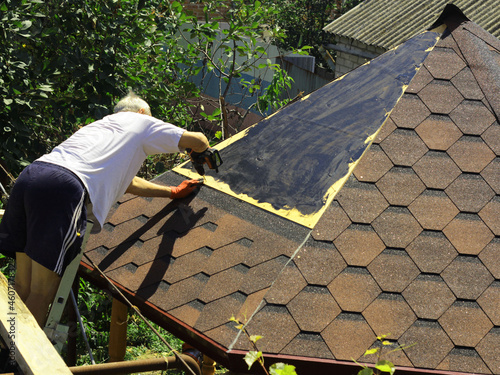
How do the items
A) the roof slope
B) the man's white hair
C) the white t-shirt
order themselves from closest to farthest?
the roof slope, the white t-shirt, the man's white hair

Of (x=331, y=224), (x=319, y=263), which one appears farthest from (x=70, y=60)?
(x=319, y=263)

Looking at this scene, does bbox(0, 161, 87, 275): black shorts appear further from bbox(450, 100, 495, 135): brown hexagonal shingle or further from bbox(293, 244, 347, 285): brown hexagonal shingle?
bbox(450, 100, 495, 135): brown hexagonal shingle

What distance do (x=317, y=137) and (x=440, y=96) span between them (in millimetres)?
801

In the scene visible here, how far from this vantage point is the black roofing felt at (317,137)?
143 inches

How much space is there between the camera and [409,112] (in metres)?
3.74

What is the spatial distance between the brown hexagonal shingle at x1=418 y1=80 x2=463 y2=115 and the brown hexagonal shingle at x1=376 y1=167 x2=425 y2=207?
21.0 inches

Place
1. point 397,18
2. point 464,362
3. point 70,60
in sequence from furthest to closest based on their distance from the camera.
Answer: point 397,18 < point 70,60 < point 464,362

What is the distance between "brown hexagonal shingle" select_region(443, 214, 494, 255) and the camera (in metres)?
3.11

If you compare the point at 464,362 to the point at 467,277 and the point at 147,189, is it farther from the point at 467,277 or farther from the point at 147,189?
the point at 147,189

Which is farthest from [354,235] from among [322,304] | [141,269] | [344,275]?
[141,269]

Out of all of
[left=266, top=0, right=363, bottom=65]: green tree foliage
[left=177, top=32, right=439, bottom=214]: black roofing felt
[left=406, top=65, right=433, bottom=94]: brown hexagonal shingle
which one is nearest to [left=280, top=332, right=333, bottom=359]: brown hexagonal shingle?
[left=177, top=32, right=439, bottom=214]: black roofing felt

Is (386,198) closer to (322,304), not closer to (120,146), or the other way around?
(322,304)

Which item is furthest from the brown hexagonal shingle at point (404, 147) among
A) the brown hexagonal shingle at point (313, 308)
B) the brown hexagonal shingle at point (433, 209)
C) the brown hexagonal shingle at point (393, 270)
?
the brown hexagonal shingle at point (313, 308)

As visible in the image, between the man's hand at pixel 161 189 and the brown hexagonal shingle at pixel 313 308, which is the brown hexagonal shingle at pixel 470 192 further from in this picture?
the man's hand at pixel 161 189
